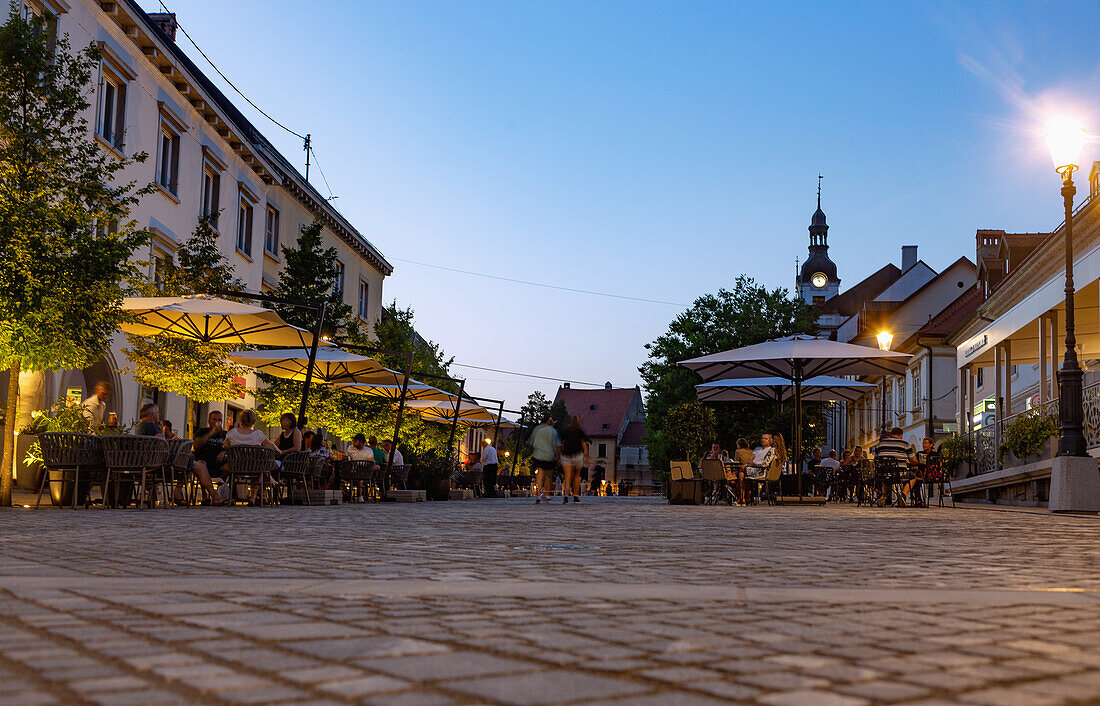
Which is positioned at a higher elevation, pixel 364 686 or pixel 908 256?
pixel 908 256

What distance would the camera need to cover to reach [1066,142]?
16.1 m

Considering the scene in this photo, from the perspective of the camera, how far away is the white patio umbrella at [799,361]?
19.7 meters

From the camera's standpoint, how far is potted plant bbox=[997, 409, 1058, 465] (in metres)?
20.5

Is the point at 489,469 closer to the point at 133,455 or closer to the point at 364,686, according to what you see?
the point at 133,455

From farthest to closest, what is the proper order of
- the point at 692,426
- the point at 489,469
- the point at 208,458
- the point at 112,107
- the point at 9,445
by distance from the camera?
the point at 692,426, the point at 489,469, the point at 112,107, the point at 208,458, the point at 9,445

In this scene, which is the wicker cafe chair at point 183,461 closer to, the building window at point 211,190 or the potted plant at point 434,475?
the potted plant at point 434,475

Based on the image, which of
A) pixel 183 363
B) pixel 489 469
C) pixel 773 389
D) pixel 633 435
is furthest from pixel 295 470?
pixel 633 435

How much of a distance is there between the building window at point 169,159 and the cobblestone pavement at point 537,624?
18513 millimetres

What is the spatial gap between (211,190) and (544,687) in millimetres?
27251

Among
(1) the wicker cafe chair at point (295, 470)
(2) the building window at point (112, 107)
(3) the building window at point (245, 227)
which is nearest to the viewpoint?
(1) the wicker cafe chair at point (295, 470)

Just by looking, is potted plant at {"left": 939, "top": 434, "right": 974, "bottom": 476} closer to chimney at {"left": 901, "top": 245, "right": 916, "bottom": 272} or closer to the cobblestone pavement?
the cobblestone pavement

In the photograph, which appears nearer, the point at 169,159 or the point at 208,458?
the point at 208,458

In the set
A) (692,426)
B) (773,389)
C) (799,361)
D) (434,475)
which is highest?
(799,361)

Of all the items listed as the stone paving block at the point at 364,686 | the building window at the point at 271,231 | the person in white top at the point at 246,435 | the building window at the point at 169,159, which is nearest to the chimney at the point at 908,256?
the building window at the point at 271,231
